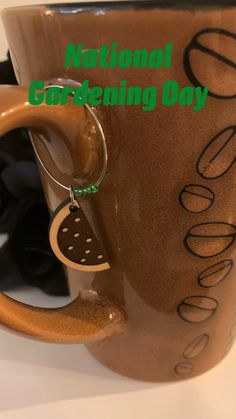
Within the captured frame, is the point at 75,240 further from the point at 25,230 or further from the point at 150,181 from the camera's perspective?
the point at 25,230

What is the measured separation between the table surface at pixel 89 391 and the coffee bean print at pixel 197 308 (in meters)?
0.07

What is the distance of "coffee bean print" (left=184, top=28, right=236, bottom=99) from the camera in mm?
233

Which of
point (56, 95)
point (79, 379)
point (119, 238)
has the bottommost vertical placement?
point (79, 379)

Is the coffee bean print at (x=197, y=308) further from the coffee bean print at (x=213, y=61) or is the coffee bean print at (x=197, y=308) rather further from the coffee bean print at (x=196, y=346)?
the coffee bean print at (x=213, y=61)

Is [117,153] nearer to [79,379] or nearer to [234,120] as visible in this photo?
[234,120]

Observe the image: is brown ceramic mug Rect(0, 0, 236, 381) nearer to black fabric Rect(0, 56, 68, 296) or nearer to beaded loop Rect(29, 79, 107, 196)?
beaded loop Rect(29, 79, 107, 196)

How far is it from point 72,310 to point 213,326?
115 mm

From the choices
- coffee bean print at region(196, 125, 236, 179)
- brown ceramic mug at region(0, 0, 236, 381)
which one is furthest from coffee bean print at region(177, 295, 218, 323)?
coffee bean print at region(196, 125, 236, 179)

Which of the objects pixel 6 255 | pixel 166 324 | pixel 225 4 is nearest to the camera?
pixel 225 4

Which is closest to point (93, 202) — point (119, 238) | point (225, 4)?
point (119, 238)

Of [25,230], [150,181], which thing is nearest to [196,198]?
[150,181]

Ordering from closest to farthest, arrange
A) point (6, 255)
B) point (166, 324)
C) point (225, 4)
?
point (225, 4)
point (166, 324)
point (6, 255)

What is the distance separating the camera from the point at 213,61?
240 mm

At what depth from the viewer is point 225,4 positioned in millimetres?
224
